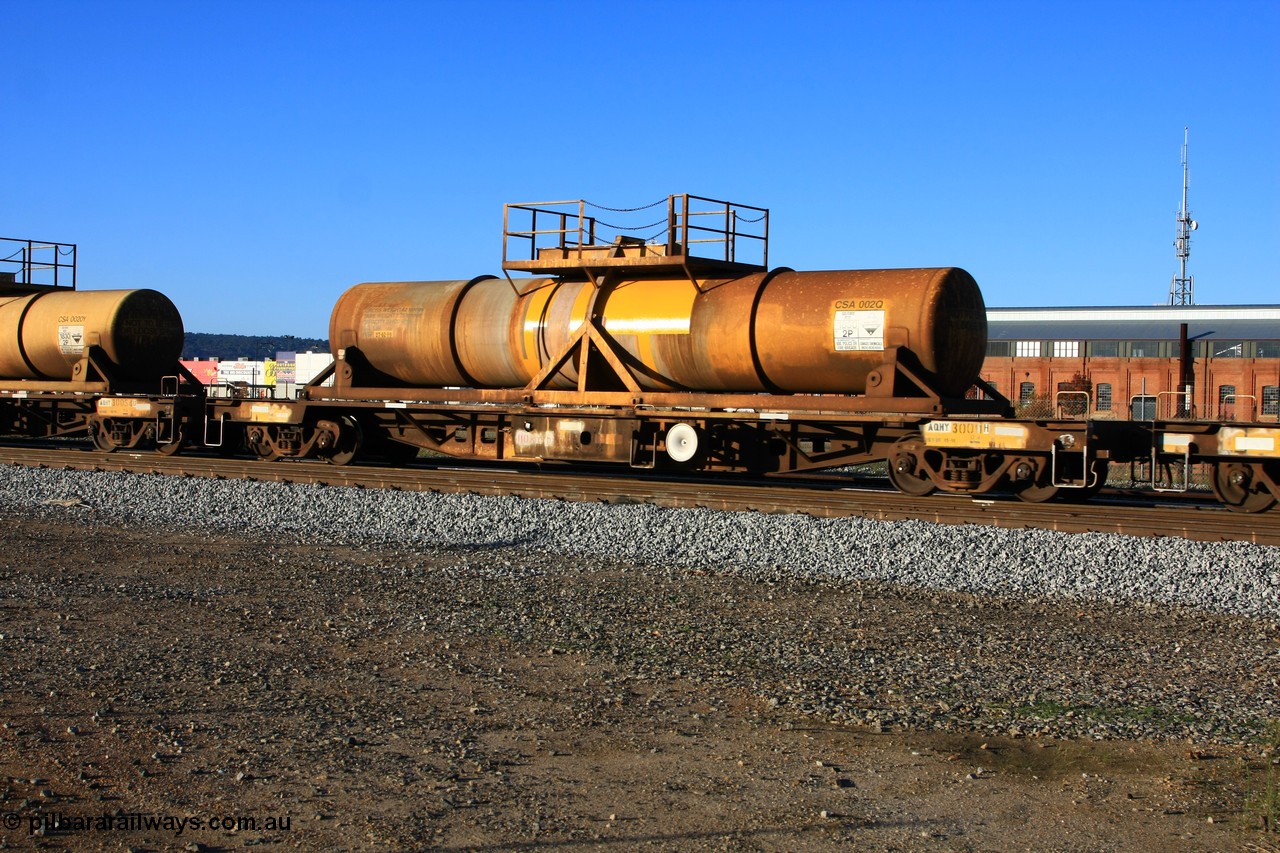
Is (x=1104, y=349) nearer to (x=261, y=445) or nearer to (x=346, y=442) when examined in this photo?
(x=346, y=442)

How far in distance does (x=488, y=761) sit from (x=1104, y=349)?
72.1 m

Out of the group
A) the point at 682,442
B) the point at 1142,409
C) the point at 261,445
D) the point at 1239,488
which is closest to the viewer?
the point at 1239,488

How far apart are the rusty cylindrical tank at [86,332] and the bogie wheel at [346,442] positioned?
241 inches

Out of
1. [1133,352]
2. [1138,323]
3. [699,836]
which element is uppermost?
[1138,323]

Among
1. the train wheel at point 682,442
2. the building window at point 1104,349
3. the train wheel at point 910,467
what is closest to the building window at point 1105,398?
the building window at point 1104,349

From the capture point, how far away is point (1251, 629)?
884 centimetres

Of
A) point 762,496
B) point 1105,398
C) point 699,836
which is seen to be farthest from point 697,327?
point 1105,398

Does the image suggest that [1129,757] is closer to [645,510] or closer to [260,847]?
[260,847]

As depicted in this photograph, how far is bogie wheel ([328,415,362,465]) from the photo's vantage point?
19.6 m

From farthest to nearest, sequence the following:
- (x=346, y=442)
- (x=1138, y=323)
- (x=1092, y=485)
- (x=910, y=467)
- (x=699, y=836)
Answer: (x=1138, y=323)
(x=346, y=442)
(x=910, y=467)
(x=1092, y=485)
(x=699, y=836)

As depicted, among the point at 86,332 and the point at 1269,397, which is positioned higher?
the point at 1269,397

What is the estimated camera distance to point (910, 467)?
49.9ft

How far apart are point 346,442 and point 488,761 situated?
48.8ft

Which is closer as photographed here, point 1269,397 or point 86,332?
point 86,332
